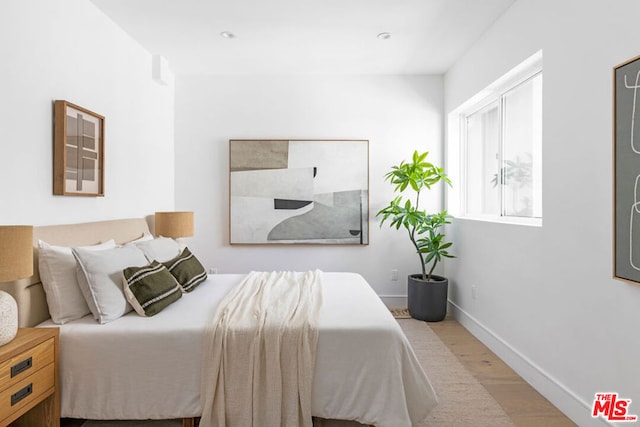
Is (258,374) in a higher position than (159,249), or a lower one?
lower

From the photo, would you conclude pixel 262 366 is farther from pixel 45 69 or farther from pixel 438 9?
pixel 438 9

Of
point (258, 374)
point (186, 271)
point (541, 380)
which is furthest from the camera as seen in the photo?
point (186, 271)

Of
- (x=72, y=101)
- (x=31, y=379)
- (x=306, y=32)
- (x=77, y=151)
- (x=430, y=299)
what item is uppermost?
(x=306, y=32)

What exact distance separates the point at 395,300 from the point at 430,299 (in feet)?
1.98

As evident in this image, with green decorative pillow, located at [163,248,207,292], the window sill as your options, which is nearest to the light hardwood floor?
the window sill

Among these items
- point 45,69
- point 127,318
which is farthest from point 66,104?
point 127,318

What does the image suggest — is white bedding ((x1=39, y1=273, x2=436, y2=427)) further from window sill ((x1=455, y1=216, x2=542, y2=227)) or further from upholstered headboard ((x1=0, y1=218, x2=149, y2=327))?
window sill ((x1=455, y1=216, x2=542, y2=227))

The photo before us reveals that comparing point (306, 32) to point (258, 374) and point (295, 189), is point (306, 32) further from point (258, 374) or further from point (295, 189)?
point (258, 374)

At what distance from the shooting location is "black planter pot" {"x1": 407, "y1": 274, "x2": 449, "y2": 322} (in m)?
3.74

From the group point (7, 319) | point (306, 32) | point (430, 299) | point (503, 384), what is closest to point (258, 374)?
point (7, 319)

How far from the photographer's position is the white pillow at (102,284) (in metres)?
2.00

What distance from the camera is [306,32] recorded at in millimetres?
3199

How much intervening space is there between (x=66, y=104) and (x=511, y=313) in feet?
11.1

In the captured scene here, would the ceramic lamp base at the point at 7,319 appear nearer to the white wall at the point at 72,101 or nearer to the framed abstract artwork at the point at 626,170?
the white wall at the point at 72,101
